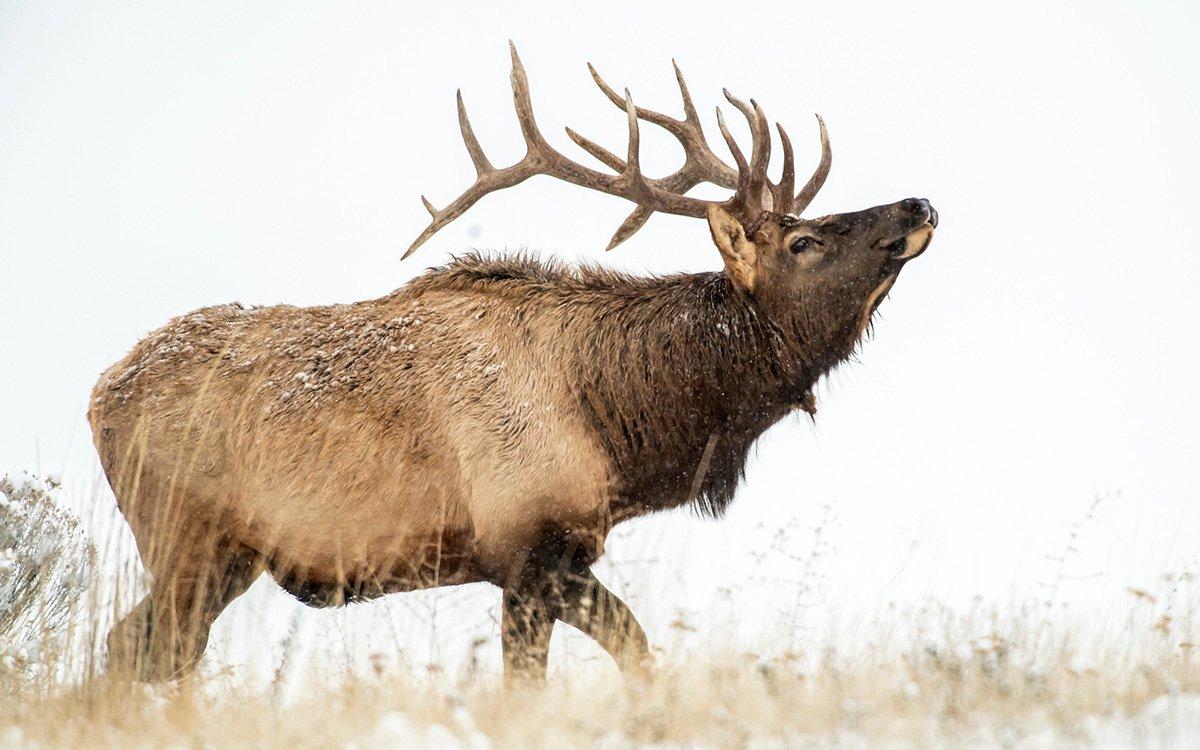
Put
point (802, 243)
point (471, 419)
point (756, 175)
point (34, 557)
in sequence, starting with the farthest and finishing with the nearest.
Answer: point (34, 557) → point (756, 175) → point (802, 243) → point (471, 419)

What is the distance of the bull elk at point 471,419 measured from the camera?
619cm

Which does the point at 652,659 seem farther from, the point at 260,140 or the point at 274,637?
the point at 260,140

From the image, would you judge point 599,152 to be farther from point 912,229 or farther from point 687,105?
point 912,229

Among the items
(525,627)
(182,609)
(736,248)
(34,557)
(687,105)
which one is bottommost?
(525,627)

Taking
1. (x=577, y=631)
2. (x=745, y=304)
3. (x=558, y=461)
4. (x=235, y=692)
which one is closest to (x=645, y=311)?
(x=745, y=304)

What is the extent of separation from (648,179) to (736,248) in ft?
3.63

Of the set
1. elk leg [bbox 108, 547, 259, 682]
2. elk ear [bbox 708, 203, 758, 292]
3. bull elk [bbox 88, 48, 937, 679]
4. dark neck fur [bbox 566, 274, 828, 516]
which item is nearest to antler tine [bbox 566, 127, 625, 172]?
bull elk [bbox 88, 48, 937, 679]

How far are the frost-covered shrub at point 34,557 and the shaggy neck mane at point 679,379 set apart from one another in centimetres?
371

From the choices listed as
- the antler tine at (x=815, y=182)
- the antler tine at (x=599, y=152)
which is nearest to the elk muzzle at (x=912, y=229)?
the antler tine at (x=815, y=182)

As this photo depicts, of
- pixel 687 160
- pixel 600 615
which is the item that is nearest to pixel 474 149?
pixel 687 160

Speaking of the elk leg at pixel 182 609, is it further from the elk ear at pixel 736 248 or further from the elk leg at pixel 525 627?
the elk ear at pixel 736 248

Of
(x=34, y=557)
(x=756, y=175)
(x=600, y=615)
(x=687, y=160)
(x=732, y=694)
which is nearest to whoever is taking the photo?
(x=732, y=694)

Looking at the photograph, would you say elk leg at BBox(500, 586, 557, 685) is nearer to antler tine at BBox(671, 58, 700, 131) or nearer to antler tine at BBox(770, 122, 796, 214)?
antler tine at BBox(770, 122, 796, 214)

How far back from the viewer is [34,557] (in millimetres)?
8781
